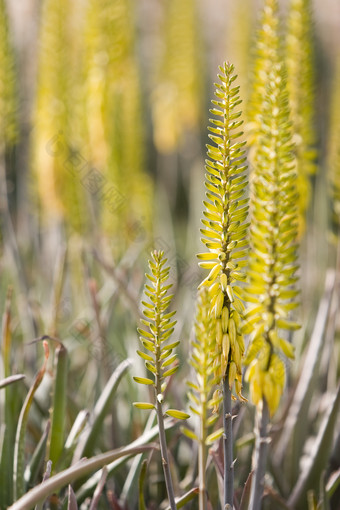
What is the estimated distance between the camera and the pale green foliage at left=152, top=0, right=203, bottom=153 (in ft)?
7.20

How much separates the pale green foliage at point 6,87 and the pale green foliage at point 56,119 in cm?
19

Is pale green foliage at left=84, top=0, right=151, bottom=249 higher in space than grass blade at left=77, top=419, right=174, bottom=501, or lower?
higher

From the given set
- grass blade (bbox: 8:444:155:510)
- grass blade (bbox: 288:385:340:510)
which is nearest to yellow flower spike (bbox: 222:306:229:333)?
grass blade (bbox: 8:444:155:510)

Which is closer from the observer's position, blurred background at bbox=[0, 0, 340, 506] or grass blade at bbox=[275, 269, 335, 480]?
grass blade at bbox=[275, 269, 335, 480]

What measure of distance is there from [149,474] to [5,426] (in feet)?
0.95

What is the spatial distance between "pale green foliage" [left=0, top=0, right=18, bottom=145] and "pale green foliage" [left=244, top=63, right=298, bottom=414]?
0.87m

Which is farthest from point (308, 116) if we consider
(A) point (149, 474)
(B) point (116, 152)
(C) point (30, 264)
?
(C) point (30, 264)

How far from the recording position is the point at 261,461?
56 cm

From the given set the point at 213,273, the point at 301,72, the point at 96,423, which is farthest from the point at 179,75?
the point at 213,273

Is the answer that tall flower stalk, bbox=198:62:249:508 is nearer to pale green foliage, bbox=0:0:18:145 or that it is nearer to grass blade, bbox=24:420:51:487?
grass blade, bbox=24:420:51:487

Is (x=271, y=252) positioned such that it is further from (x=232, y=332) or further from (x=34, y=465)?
(x=34, y=465)

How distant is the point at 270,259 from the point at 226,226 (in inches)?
2.1

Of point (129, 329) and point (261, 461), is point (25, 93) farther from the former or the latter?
point (261, 461)

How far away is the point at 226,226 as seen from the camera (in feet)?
1.73
